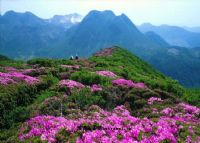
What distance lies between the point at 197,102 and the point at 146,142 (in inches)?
584

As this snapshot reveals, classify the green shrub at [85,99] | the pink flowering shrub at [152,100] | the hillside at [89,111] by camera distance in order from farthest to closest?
the pink flowering shrub at [152,100], the green shrub at [85,99], the hillside at [89,111]

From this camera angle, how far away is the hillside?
15039mm

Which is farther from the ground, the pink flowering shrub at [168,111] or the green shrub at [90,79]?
the green shrub at [90,79]

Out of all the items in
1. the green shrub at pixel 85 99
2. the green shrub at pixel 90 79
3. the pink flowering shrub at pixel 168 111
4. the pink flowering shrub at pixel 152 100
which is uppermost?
the green shrub at pixel 90 79

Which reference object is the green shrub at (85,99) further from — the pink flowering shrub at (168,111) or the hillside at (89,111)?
the pink flowering shrub at (168,111)

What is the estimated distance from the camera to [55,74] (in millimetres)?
32094

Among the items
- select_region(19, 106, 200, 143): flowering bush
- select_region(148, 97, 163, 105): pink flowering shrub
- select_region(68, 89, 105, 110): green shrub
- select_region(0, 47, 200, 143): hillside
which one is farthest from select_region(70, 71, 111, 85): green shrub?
select_region(19, 106, 200, 143): flowering bush

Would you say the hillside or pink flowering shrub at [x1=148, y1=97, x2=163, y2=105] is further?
pink flowering shrub at [x1=148, y1=97, x2=163, y2=105]

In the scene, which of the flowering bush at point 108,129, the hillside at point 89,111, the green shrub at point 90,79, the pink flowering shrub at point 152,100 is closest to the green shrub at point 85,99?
the hillside at point 89,111

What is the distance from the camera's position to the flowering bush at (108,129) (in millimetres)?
14430

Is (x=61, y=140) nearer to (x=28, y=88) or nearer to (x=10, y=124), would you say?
(x=10, y=124)

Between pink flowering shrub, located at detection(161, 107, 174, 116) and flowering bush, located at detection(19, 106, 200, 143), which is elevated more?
flowering bush, located at detection(19, 106, 200, 143)

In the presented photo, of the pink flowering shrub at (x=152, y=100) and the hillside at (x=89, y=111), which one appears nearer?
the hillside at (x=89, y=111)

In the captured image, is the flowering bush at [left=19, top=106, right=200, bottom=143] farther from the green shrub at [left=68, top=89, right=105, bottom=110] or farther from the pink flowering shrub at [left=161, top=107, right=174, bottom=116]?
the green shrub at [left=68, top=89, right=105, bottom=110]
